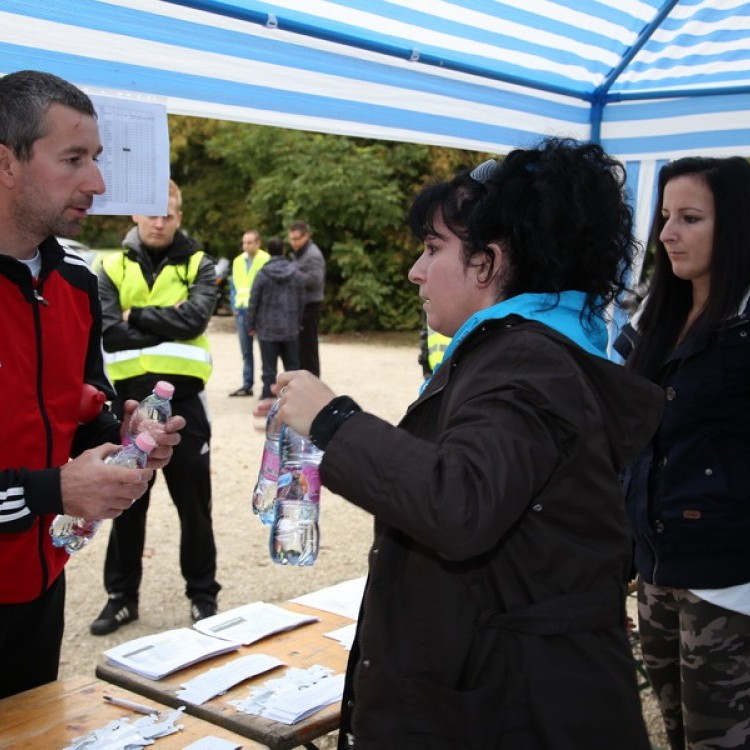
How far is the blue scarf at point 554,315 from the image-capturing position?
1464mm

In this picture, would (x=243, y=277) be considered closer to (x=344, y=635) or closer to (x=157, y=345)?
(x=157, y=345)

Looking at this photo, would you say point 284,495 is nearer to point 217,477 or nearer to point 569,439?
point 569,439

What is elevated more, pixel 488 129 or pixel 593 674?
pixel 488 129

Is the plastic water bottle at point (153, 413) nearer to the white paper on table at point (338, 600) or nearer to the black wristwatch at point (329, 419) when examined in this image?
the black wristwatch at point (329, 419)

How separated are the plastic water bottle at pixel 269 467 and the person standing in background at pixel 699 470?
3.70 ft

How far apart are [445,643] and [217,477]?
6.07 meters

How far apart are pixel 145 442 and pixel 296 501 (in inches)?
18.2

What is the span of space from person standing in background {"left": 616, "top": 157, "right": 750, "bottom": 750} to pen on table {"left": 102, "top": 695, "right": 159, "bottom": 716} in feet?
4.69

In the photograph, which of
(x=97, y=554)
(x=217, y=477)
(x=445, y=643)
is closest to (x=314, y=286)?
(x=217, y=477)

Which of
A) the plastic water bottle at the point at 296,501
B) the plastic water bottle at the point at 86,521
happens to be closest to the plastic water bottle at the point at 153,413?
the plastic water bottle at the point at 86,521

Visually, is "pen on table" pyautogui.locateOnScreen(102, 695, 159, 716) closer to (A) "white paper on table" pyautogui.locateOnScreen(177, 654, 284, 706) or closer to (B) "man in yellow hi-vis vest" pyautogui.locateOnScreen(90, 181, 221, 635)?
(A) "white paper on table" pyautogui.locateOnScreen(177, 654, 284, 706)

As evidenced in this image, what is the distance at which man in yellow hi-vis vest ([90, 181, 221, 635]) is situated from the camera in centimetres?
423

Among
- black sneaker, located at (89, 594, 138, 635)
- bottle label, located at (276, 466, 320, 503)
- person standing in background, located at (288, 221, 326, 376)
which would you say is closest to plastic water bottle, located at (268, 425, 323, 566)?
bottle label, located at (276, 466, 320, 503)

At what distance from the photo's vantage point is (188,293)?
14.3 ft
